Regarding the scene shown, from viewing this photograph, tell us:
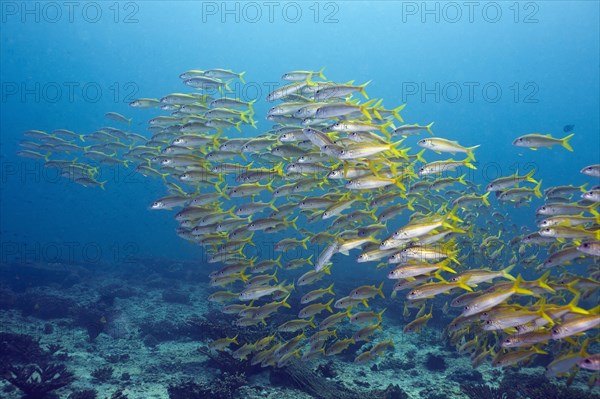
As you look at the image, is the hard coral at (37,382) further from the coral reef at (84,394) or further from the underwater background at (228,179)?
the coral reef at (84,394)

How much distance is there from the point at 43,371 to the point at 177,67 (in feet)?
357

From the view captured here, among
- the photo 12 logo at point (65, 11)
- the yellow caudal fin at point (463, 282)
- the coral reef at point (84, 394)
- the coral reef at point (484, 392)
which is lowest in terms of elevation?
the coral reef at point (484, 392)

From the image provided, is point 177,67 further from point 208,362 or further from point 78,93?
point 208,362

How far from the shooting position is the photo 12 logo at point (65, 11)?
65.8 metres

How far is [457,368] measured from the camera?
9.05 meters

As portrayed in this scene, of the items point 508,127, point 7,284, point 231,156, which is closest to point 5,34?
point 7,284

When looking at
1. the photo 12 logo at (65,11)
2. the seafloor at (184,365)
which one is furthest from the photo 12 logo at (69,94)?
the seafloor at (184,365)

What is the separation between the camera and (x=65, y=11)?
79.6m

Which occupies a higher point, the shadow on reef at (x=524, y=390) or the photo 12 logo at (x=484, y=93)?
the photo 12 logo at (x=484, y=93)

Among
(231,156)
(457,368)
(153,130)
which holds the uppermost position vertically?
(153,130)

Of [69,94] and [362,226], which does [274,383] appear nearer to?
[362,226]

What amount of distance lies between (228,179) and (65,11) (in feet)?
216

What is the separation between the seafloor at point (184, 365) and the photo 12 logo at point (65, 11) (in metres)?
75.2

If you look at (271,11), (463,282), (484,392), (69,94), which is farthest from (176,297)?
(69,94)
